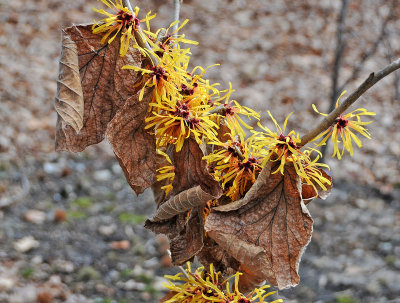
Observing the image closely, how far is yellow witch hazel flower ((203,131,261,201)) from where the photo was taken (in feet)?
2.90

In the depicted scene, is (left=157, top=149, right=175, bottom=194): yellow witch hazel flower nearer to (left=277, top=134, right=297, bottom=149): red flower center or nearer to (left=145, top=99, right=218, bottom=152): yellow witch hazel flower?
(left=145, top=99, right=218, bottom=152): yellow witch hazel flower

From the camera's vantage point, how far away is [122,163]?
0.88 meters

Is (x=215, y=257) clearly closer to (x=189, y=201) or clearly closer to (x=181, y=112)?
(x=189, y=201)

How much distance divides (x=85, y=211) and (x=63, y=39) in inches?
106

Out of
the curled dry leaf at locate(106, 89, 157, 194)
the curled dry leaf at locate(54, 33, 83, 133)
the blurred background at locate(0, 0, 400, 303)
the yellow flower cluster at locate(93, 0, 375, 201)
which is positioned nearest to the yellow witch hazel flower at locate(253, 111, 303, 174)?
the yellow flower cluster at locate(93, 0, 375, 201)

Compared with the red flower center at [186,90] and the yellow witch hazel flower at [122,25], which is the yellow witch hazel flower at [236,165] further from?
the yellow witch hazel flower at [122,25]

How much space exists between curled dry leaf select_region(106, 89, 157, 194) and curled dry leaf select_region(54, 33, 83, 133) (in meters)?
0.07

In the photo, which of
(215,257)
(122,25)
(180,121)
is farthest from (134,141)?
(215,257)

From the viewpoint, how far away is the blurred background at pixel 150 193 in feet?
9.45

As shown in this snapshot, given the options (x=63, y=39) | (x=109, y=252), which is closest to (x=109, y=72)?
(x=63, y=39)

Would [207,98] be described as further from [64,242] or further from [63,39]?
[64,242]

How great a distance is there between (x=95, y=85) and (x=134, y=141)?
0.13m

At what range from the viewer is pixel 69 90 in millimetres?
866

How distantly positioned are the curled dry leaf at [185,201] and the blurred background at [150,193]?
198 centimetres
